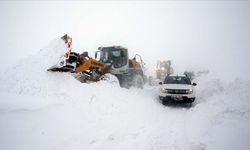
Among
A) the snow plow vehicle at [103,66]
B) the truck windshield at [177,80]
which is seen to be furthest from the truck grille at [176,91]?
the snow plow vehicle at [103,66]

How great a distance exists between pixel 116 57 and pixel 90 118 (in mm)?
7859

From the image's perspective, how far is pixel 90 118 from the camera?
8.08 metres

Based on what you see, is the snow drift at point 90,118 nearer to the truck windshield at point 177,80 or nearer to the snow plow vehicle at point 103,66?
the snow plow vehicle at point 103,66

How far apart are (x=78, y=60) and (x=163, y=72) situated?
22453mm

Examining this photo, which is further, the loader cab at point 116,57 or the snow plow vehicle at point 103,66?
the loader cab at point 116,57

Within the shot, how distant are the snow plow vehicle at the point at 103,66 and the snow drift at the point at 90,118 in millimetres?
396

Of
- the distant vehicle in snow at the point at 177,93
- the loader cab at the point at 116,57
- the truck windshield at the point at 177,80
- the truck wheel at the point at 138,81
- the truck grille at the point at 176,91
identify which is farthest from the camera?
the truck wheel at the point at 138,81

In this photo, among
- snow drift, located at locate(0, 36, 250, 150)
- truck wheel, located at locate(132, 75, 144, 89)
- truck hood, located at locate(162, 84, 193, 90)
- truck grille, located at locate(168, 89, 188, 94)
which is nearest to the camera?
snow drift, located at locate(0, 36, 250, 150)

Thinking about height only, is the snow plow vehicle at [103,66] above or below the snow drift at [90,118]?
above

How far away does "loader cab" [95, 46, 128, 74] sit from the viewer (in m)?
15.3

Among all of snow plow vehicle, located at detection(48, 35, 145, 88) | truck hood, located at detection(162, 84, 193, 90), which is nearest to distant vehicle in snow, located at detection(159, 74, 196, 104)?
truck hood, located at detection(162, 84, 193, 90)

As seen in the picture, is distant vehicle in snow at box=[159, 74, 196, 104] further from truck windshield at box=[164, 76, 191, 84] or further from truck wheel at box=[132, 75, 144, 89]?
truck wheel at box=[132, 75, 144, 89]

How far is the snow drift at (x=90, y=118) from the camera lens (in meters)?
6.28

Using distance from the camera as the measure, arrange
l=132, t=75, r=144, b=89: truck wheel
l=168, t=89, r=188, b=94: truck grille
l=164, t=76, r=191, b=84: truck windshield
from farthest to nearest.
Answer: l=132, t=75, r=144, b=89: truck wheel
l=164, t=76, r=191, b=84: truck windshield
l=168, t=89, r=188, b=94: truck grille
